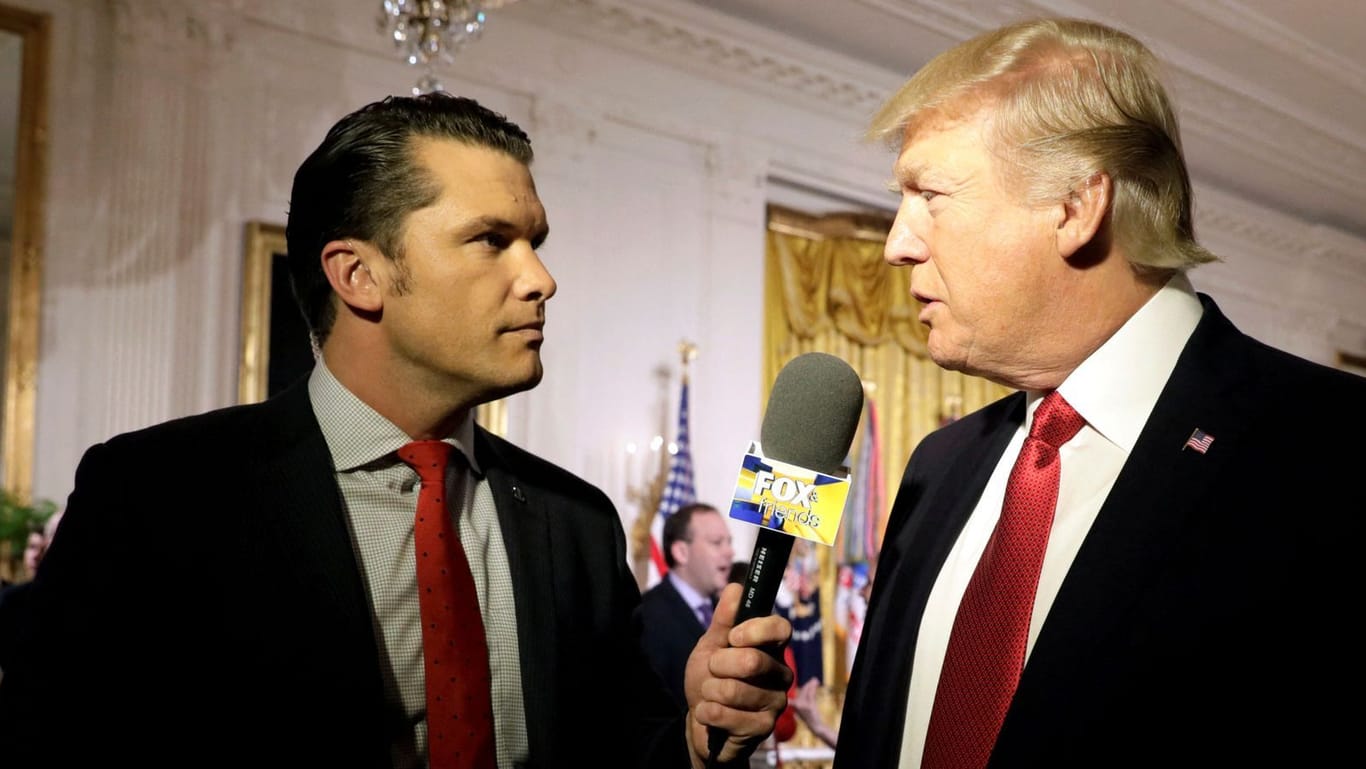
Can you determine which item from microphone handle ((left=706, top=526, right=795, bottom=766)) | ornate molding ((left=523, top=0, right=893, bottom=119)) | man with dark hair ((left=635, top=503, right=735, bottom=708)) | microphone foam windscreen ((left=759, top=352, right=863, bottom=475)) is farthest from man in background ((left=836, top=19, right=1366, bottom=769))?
ornate molding ((left=523, top=0, right=893, bottom=119))

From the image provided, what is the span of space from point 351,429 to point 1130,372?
3.72 ft

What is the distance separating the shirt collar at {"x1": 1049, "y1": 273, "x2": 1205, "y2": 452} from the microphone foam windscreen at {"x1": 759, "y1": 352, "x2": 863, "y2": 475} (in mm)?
298

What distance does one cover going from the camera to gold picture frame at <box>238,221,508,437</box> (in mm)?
5914

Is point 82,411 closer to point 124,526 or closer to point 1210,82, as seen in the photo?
point 124,526

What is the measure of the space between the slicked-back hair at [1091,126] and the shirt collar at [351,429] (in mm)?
958

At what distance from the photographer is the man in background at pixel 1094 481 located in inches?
56.6

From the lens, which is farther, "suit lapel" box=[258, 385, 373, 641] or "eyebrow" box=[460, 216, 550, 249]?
"eyebrow" box=[460, 216, 550, 249]

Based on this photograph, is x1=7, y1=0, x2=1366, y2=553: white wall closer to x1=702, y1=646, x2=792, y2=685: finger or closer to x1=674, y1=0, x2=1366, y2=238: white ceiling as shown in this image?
x1=674, y1=0, x2=1366, y2=238: white ceiling

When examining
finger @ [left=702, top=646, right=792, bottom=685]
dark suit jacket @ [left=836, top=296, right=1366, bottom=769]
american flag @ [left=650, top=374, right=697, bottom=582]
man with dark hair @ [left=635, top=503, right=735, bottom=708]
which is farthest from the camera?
american flag @ [left=650, top=374, right=697, bottom=582]

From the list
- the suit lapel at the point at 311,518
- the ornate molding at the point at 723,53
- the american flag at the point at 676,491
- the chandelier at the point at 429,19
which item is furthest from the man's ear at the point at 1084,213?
the ornate molding at the point at 723,53

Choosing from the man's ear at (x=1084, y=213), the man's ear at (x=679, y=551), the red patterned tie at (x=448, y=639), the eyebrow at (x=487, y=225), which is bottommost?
the man's ear at (x=679, y=551)

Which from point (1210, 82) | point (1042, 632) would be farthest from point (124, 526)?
point (1210, 82)

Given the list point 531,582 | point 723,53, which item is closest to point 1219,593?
point 531,582

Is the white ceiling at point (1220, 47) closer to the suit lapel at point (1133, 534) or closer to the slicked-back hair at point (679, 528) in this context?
the slicked-back hair at point (679, 528)
